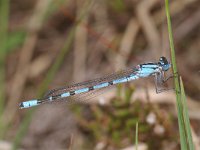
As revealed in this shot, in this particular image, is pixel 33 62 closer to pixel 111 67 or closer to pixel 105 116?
pixel 111 67

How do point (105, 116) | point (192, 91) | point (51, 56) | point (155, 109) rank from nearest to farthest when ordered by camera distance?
point (155, 109) < point (105, 116) < point (192, 91) < point (51, 56)

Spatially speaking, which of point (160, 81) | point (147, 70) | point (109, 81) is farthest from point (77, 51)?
point (160, 81)

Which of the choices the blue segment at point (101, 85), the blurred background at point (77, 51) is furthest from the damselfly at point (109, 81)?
the blurred background at point (77, 51)

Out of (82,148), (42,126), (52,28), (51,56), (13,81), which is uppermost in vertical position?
(52,28)

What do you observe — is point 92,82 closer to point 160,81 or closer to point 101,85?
point 101,85

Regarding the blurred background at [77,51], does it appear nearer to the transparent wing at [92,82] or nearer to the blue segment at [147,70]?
the transparent wing at [92,82]

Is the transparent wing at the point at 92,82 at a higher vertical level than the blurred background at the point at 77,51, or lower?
A: lower

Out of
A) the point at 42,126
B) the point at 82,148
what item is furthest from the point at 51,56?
the point at 82,148
